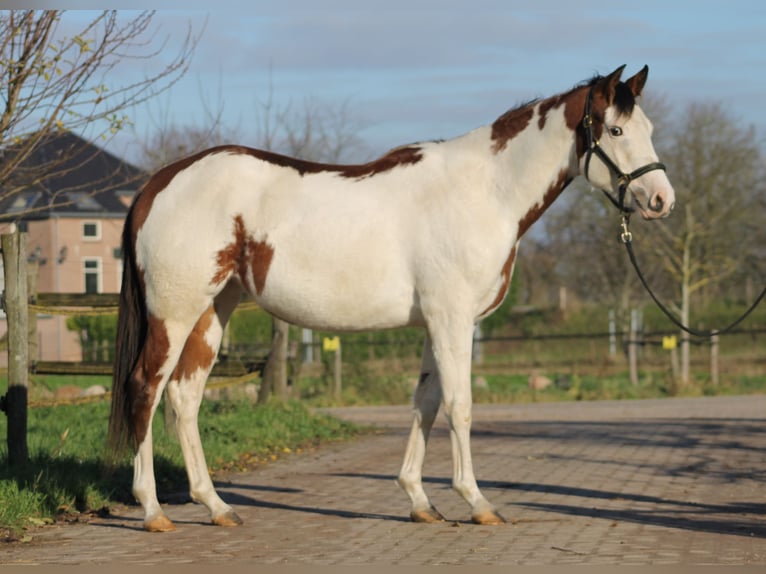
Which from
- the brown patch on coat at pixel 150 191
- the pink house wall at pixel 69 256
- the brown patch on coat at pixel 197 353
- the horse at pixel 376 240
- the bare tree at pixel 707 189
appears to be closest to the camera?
the horse at pixel 376 240

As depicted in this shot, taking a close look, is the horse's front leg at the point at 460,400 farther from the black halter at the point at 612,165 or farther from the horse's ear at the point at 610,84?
the horse's ear at the point at 610,84

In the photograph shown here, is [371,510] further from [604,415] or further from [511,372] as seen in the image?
[511,372]

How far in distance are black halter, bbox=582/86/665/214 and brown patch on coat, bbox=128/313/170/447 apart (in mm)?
2911

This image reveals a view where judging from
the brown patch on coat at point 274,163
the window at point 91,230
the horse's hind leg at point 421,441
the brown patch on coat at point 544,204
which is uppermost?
the window at point 91,230

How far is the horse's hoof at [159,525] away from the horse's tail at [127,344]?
54cm

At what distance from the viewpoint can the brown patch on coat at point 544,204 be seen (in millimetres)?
7488

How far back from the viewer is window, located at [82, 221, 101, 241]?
5209 centimetres

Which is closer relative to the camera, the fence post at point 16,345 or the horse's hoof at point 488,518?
the horse's hoof at point 488,518

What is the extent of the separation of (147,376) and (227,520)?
41.4 inches

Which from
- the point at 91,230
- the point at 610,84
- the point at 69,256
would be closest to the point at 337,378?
the point at 610,84

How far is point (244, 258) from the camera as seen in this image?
754 centimetres

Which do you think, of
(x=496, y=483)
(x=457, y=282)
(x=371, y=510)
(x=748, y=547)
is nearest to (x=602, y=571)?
(x=748, y=547)

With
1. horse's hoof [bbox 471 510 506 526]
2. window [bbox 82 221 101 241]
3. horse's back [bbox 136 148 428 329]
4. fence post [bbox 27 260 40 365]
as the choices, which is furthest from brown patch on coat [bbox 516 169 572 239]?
window [bbox 82 221 101 241]

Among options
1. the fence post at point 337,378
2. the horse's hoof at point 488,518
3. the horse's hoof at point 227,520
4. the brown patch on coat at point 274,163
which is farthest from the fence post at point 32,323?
the fence post at point 337,378
